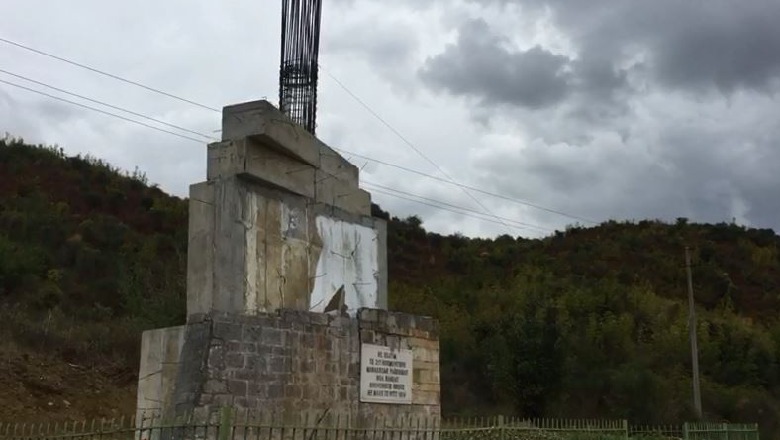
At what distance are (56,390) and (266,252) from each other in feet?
47.0

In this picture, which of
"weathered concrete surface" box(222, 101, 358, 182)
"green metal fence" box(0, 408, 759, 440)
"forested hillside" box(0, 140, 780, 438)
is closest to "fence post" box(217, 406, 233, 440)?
"green metal fence" box(0, 408, 759, 440)

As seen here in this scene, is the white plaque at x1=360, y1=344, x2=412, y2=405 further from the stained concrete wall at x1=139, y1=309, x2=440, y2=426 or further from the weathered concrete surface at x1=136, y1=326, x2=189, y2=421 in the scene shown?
the weathered concrete surface at x1=136, y1=326, x2=189, y2=421

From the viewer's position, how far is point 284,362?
34.1 ft

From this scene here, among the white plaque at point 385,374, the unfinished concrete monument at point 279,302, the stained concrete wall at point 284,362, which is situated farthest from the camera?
the white plaque at point 385,374

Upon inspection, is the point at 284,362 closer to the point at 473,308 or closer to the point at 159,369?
the point at 159,369

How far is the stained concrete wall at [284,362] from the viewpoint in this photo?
961 cm

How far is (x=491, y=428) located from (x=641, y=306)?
24607mm

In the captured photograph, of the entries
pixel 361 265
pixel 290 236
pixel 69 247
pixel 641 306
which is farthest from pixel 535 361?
pixel 69 247

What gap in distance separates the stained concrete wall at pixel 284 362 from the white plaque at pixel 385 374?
93mm

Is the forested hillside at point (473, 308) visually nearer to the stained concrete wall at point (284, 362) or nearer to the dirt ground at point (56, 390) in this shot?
the dirt ground at point (56, 390)

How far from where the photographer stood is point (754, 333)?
34438 millimetres

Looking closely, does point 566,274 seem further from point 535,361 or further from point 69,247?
point 69,247

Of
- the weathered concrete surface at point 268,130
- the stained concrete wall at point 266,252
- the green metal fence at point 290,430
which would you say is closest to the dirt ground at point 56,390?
the green metal fence at point 290,430

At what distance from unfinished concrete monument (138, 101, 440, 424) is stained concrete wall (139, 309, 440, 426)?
13mm
